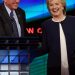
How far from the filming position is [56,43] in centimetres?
239

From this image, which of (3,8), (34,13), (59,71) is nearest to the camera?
(59,71)

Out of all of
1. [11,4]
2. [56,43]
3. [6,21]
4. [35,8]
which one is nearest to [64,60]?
[56,43]

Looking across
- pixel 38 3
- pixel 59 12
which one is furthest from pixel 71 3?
pixel 59 12

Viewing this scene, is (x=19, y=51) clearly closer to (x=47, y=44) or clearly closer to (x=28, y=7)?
(x=47, y=44)

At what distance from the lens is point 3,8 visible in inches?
174

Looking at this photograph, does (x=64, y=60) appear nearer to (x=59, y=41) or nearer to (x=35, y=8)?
(x=59, y=41)

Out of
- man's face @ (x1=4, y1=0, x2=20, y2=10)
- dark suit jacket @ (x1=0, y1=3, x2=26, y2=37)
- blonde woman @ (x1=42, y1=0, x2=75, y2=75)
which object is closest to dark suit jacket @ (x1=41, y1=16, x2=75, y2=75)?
blonde woman @ (x1=42, y1=0, x2=75, y2=75)

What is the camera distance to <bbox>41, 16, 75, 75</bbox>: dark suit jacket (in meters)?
2.35

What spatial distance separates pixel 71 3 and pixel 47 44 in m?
2.54

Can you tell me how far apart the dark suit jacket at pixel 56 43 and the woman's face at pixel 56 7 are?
0.07 meters

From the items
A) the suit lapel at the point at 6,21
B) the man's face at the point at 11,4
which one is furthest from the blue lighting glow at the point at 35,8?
the suit lapel at the point at 6,21

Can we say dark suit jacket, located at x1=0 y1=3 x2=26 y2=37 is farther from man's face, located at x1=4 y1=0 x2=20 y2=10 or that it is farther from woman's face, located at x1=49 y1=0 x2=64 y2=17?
woman's face, located at x1=49 y1=0 x2=64 y2=17

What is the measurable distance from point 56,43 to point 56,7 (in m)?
0.24

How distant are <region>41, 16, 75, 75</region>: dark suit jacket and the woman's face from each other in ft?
0.22
